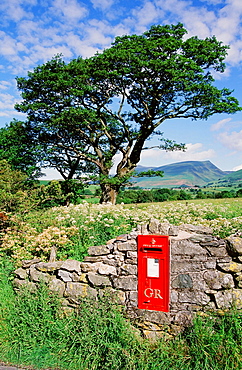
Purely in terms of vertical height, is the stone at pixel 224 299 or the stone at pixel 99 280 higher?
the stone at pixel 99 280

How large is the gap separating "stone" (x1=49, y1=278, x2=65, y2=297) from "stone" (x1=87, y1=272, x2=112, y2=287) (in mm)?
586

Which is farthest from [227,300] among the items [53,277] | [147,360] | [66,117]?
[66,117]

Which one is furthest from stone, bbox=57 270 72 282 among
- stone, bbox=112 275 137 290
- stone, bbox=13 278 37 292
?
stone, bbox=112 275 137 290

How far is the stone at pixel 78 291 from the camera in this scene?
4.94 meters

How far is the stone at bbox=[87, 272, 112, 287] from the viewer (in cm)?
492

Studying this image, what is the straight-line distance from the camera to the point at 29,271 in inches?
218

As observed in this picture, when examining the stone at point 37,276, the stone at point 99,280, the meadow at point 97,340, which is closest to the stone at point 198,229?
the meadow at point 97,340

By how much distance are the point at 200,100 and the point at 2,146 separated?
45.0ft

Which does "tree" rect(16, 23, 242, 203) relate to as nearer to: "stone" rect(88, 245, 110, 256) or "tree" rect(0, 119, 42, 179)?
"tree" rect(0, 119, 42, 179)

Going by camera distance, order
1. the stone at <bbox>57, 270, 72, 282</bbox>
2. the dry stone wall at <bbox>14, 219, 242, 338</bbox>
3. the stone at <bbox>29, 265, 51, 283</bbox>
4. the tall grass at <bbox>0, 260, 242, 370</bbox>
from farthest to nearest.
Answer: the stone at <bbox>29, 265, 51, 283</bbox> < the stone at <bbox>57, 270, 72, 282</bbox> < the dry stone wall at <bbox>14, 219, 242, 338</bbox> < the tall grass at <bbox>0, 260, 242, 370</bbox>

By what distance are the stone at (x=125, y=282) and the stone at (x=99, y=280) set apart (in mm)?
129

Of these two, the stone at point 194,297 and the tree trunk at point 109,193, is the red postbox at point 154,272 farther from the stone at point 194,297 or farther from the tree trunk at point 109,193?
the tree trunk at point 109,193

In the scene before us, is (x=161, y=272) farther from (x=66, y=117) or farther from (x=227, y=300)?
(x=66, y=117)

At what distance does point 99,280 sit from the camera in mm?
4957
